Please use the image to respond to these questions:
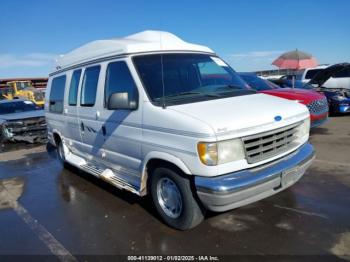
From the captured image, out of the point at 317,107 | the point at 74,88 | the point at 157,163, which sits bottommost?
the point at 157,163

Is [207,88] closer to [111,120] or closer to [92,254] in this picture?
[111,120]

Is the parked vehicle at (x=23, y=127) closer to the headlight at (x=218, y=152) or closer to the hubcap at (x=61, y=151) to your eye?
the hubcap at (x=61, y=151)

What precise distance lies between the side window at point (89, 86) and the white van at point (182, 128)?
0.02m

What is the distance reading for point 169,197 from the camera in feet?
13.7

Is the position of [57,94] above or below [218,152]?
above

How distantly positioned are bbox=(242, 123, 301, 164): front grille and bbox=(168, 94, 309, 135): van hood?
0.09 m

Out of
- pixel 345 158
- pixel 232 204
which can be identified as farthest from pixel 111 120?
pixel 345 158

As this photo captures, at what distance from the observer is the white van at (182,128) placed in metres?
3.52

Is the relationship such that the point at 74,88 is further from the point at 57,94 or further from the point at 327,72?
the point at 327,72

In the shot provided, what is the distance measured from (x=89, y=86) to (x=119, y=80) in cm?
102

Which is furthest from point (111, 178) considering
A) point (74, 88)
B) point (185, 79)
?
point (74, 88)

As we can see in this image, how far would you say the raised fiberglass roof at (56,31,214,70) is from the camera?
4.59m

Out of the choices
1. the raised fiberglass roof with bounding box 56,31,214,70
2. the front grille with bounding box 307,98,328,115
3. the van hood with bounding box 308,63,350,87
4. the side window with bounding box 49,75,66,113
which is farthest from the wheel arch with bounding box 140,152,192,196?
the van hood with bounding box 308,63,350,87

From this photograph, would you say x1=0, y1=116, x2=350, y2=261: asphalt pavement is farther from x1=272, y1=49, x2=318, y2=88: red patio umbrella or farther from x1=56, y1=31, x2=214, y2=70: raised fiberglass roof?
x1=272, y1=49, x2=318, y2=88: red patio umbrella
